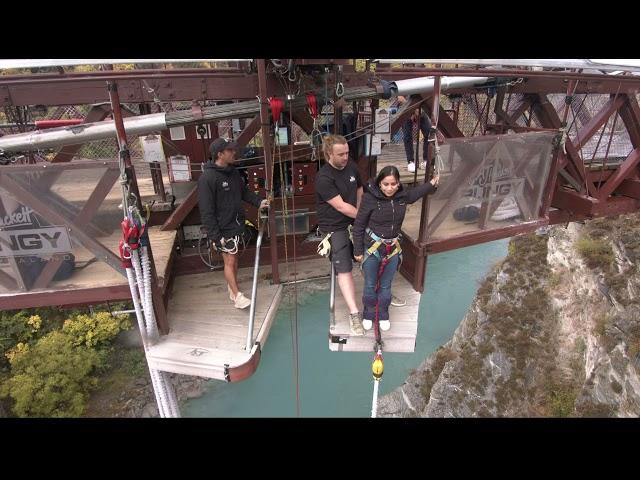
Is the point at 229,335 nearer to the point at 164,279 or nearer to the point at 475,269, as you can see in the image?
the point at 164,279

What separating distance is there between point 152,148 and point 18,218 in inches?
67.0

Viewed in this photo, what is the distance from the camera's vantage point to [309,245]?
645 cm

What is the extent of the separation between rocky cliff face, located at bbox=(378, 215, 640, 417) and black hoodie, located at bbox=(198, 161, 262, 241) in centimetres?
1583

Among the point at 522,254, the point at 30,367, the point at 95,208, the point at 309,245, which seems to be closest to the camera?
the point at 95,208

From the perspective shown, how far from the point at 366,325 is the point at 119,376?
19.4 meters

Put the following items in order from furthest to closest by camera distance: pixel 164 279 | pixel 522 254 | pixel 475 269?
→ pixel 475 269, pixel 522 254, pixel 164 279

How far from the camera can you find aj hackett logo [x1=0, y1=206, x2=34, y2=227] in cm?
391

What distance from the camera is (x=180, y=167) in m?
5.88

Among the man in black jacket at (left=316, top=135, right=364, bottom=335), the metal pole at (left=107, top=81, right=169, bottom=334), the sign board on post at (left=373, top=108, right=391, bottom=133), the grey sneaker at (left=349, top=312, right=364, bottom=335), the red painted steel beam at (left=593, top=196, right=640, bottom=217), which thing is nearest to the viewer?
the metal pole at (left=107, top=81, right=169, bottom=334)

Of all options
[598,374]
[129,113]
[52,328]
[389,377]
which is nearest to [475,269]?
[389,377]

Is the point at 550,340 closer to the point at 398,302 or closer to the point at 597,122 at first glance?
the point at 597,122

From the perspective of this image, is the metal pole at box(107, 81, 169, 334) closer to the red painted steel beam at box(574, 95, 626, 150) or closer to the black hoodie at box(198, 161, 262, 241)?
the black hoodie at box(198, 161, 262, 241)

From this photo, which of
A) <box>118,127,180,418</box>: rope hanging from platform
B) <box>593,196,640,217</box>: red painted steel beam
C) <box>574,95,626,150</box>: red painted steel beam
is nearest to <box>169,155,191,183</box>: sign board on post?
<box>118,127,180,418</box>: rope hanging from platform

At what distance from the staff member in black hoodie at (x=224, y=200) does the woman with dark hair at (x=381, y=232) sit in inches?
47.9
